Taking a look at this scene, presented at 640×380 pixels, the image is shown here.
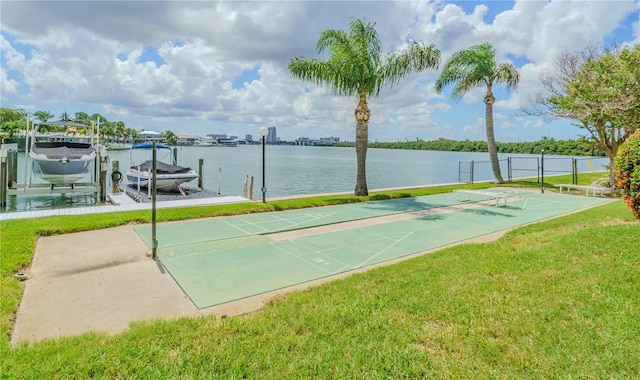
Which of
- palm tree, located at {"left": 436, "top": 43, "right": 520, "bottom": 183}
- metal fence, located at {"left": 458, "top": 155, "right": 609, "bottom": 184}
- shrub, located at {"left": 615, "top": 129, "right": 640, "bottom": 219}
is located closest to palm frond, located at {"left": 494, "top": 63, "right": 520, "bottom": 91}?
palm tree, located at {"left": 436, "top": 43, "right": 520, "bottom": 183}

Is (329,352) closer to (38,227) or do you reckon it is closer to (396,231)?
(396,231)

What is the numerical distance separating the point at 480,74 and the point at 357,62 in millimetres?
9828

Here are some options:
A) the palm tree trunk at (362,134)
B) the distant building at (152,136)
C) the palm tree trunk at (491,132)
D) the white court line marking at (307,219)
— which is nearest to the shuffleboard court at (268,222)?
the white court line marking at (307,219)

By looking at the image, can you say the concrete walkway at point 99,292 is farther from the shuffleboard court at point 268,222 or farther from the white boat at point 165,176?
the white boat at point 165,176

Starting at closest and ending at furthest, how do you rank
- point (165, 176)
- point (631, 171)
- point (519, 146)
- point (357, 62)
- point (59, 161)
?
point (631, 171) < point (357, 62) < point (59, 161) < point (165, 176) < point (519, 146)

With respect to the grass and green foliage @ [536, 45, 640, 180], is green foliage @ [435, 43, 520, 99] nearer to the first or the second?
green foliage @ [536, 45, 640, 180]

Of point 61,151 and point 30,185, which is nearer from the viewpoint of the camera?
point 30,185

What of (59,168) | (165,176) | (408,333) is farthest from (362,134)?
(59,168)

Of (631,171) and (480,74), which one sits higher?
(480,74)

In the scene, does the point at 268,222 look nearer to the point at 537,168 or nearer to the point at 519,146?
the point at 537,168

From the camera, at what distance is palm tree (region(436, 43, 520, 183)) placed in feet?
59.7

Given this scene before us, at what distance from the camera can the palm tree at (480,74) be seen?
59.7 ft

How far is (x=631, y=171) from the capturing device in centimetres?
605

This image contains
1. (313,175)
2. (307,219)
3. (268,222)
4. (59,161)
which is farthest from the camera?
(313,175)
